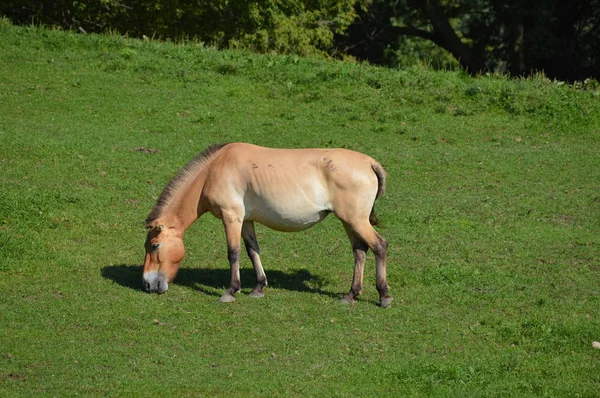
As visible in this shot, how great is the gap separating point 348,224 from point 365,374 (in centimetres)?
243

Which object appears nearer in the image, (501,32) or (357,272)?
(357,272)

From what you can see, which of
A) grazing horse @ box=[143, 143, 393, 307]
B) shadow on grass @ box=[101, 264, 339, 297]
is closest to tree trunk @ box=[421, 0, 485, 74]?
shadow on grass @ box=[101, 264, 339, 297]

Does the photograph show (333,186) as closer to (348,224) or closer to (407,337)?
(348,224)

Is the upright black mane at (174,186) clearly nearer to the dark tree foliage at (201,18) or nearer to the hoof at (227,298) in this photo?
the hoof at (227,298)

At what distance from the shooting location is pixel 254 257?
11.8 metres

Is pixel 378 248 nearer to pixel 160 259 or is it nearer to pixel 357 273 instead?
pixel 357 273

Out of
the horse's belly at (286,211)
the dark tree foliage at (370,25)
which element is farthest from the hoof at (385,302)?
the dark tree foliage at (370,25)

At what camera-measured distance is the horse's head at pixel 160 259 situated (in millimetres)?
11445

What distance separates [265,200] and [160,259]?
152cm

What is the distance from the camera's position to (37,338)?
390 inches

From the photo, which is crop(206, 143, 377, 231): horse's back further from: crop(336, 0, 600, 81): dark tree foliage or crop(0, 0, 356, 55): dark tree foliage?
crop(336, 0, 600, 81): dark tree foliage

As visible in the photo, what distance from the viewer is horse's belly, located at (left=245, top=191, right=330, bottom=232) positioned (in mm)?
11328

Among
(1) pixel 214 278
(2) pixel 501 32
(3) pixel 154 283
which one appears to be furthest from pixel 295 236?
(2) pixel 501 32

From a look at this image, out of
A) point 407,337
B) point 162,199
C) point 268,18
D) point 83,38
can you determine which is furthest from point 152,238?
point 268,18
